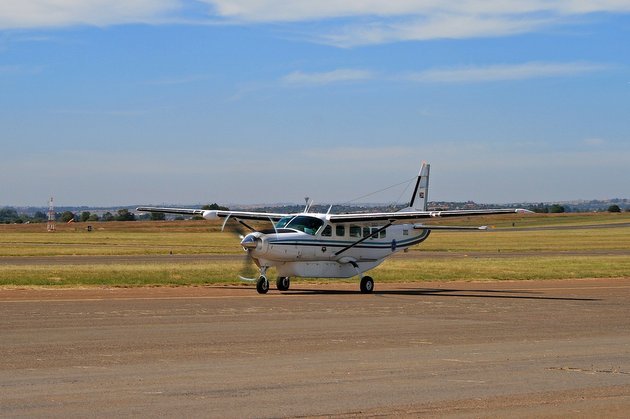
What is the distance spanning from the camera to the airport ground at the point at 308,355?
42.4 feet

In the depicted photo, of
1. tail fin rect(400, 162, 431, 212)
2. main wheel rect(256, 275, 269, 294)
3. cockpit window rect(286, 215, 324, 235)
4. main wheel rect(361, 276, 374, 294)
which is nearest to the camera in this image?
main wheel rect(256, 275, 269, 294)

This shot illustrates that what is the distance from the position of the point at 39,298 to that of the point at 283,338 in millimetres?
11588

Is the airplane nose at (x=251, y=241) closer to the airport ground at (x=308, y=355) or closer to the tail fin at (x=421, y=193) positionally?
the airport ground at (x=308, y=355)

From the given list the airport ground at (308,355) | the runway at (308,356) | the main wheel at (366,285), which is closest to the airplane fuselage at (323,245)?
the main wheel at (366,285)

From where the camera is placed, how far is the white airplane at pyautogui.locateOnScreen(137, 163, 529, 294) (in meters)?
33.4

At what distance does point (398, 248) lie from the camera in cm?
3834

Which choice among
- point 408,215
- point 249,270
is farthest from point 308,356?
point 249,270

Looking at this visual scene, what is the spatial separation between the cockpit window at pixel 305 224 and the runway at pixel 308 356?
4.43 m

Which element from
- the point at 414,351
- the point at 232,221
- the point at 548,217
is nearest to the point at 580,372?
the point at 414,351

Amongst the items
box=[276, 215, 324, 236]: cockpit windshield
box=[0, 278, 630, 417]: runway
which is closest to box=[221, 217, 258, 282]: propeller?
box=[276, 215, 324, 236]: cockpit windshield

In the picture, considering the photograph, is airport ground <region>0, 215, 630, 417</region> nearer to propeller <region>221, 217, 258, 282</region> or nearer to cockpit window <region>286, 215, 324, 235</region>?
propeller <region>221, 217, 258, 282</region>

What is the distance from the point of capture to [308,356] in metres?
17.6

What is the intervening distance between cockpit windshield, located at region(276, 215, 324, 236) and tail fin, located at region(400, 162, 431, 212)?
19.4 feet

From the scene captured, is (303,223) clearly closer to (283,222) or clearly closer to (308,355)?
(283,222)
